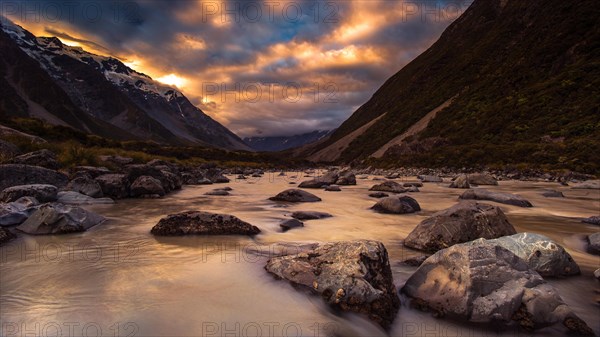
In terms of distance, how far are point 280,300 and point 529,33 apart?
268ft

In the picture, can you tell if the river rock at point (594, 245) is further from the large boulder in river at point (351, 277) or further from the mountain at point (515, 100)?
the mountain at point (515, 100)

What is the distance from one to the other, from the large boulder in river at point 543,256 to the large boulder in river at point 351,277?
1.70m

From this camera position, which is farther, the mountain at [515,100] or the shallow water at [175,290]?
the mountain at [515,100]

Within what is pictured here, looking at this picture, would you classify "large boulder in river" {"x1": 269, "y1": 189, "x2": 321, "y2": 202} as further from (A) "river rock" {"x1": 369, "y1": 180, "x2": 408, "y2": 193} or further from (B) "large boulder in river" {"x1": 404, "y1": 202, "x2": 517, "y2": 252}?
(B) "large boulder in river" {"x1": 404, "y1": 202, "x2": 517, "y2": 252}

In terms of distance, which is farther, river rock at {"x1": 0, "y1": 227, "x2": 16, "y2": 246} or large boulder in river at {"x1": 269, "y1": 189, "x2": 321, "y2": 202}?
large boulder in river at {"x1": 269, "y1": 189, "x2": 321, "y2": 202}

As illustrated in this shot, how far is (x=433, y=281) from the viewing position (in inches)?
139

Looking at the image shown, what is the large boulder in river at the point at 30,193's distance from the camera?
773 cm

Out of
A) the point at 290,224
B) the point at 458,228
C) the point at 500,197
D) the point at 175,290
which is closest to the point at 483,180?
the point at 500,197

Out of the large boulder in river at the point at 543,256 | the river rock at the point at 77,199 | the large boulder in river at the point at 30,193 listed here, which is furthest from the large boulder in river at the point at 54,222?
the large boulder in river at the point at 543,256

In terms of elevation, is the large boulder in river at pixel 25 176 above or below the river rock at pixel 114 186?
above

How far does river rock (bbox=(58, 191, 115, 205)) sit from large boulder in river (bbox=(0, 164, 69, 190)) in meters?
1.13

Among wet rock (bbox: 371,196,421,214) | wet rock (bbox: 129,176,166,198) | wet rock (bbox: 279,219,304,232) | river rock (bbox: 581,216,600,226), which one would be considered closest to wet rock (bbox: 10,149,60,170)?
wet rock (bbox: 129,176,166,198)

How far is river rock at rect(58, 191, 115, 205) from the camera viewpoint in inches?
367

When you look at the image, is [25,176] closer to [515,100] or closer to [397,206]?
[397,206]
